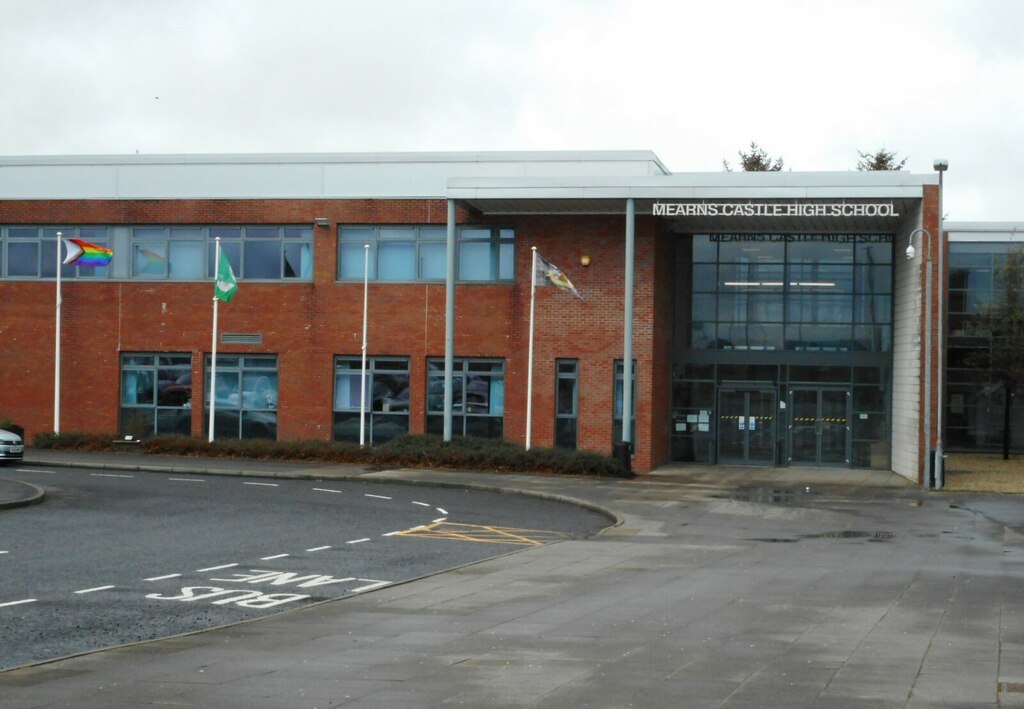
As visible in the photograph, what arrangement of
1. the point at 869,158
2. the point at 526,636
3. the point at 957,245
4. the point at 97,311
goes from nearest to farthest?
1. the point at 526,636
2. the point at 97,311
3. the point at 957,245
4. the point at 869,158

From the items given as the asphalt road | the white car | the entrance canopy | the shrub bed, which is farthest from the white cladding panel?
the white car

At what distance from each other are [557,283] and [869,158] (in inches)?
1389

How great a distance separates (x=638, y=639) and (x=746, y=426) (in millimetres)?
27693

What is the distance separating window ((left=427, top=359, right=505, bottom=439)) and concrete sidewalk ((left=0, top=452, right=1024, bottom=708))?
50.6 feet

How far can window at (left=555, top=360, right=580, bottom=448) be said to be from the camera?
119ft

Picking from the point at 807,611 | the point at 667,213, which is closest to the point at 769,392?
the point at 667,213

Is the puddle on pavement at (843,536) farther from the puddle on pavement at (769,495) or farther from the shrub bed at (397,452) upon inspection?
the shrub bed at (397,452)

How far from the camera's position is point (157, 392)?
3894cm

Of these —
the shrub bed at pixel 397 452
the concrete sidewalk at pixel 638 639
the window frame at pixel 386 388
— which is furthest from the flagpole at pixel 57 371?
the concrete sidewalk at pixel 638 639

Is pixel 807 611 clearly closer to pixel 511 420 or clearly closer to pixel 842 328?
pixel 511 420

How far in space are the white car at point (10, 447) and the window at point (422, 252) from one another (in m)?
9.86

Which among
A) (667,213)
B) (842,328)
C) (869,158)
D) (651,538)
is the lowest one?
(651,538)

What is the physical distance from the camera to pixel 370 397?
37.3m

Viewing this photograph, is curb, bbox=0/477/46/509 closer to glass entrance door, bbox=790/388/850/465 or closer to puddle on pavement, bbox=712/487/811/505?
puddle on pavement, bbox=712/487/811/505
